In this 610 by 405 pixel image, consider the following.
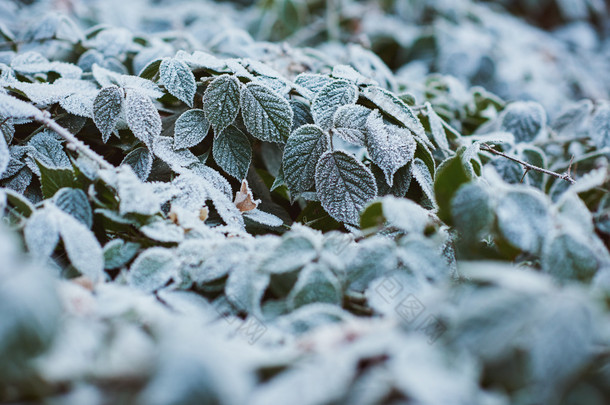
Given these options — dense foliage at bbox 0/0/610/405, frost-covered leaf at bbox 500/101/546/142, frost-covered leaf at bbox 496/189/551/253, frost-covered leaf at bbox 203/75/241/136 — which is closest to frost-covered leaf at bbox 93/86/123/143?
dense foliage at bbox 0/0/610/405

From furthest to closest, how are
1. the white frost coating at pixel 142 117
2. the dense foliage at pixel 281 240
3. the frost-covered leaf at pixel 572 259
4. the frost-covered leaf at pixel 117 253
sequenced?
the white frost coating at pixel 142 117, the frost-covered leaf at pixel 117 253, the frost-covered leaf at pixel 572 259, the dense foliage at pixel 281 240

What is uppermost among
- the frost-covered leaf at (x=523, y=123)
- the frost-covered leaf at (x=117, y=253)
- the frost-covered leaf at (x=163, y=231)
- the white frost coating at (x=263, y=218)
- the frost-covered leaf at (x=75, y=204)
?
the frost-covered leaf at (x=523, y=123)

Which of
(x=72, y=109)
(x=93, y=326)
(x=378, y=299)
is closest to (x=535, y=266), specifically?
(x=378, y=299)

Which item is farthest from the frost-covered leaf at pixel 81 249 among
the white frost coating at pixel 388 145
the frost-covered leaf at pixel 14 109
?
the white frost coating at pixel 388 145

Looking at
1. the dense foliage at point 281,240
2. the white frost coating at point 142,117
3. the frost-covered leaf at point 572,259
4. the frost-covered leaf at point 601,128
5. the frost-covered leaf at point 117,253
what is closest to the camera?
the dense foliage at point 281,240

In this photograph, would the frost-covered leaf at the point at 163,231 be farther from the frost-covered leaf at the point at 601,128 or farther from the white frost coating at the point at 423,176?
the frost-covered leaf at the point at 601,128

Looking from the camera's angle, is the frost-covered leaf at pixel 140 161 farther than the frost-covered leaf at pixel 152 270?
Yes
